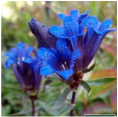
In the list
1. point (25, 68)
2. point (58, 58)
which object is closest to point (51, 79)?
point (25, 68)

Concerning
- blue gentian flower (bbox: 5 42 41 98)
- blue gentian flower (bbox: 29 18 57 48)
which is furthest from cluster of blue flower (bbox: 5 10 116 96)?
blue gentian flower (bbox: 5 42 41 98)

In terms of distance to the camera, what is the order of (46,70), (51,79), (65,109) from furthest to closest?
(51,79) < (65,109) < (46,70)

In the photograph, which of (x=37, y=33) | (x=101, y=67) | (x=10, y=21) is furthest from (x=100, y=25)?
(x=10, y=21)

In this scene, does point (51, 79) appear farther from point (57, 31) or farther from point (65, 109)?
point (57, 31)

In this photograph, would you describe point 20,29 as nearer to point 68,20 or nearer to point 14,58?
point 14,58

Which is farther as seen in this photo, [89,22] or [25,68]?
[25,68]

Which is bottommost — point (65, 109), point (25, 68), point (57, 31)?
point (65, 109)
